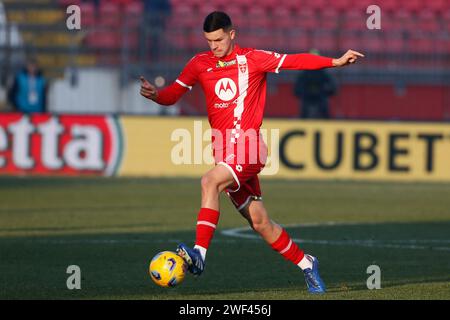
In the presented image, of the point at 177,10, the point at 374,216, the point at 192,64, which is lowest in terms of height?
the point at 374,216

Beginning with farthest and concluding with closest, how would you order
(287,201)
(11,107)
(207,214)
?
(11,107)
(287,201)
(207,214)

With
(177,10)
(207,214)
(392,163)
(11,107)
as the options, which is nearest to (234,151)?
(207,214)

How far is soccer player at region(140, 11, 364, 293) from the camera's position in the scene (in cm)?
810

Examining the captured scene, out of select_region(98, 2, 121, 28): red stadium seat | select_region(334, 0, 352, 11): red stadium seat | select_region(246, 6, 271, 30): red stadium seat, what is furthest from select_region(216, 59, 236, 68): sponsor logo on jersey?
select_region(334, 0, 352, 11): red stadium seat

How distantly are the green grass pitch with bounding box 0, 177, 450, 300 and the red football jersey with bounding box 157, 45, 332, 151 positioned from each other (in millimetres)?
1214

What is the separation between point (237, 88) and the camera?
8438 mm

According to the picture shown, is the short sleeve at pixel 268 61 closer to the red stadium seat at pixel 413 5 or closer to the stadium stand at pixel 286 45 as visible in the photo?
the stadium stand at pixel 286 45

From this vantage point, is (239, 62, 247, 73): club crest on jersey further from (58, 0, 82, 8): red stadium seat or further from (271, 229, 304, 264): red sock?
(58, 0, 82, 8): red stadium seat

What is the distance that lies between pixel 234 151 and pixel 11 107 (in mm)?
17044

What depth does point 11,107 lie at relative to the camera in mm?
24578

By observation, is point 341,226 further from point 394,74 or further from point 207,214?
point 394,74

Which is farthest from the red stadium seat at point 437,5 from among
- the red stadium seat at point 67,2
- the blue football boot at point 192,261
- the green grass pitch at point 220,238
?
the blue football boot at point 192,261
